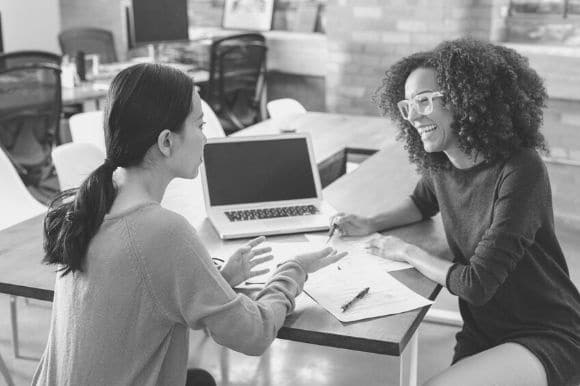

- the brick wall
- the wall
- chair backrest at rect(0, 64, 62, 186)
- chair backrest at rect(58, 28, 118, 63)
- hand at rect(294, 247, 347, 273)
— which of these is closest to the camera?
hand at rect(294, 247, 347, 273)

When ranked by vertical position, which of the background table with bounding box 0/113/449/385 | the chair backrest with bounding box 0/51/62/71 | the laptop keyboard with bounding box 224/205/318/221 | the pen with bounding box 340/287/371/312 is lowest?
the background table with bounding box 0/113/449/385

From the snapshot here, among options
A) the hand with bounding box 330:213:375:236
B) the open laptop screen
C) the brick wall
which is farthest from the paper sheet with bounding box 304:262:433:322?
the brick wall

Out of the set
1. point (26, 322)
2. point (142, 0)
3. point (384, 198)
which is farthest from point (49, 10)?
point (384, 198)

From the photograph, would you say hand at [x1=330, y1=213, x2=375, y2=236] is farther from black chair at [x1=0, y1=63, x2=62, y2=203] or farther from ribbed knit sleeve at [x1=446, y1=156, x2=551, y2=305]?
black chair at [x1=0, y1=63, x2=62, y2=203]

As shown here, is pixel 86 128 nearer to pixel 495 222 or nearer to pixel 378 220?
pixel 378 220

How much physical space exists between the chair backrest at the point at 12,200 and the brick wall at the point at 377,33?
8.55ft

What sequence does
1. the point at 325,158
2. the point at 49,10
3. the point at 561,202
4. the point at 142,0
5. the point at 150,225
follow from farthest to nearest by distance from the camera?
the point at 49,10, the point at 142,0, the point at 561,202, the point at 325,158, the point at 150,225

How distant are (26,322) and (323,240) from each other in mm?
1788

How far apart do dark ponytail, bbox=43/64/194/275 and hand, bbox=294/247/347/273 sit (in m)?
0.48

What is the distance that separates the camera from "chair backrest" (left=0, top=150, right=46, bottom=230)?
3.27 metres

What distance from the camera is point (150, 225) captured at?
1486 mm

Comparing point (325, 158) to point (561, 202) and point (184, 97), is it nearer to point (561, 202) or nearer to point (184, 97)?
point (184, 97)

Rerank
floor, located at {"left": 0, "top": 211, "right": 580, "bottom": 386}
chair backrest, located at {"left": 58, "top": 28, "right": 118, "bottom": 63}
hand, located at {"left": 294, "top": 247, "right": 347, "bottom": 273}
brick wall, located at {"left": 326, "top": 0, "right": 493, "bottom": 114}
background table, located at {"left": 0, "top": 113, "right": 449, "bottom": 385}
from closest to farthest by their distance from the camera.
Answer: background table, located at {"left": 0, "top": 113, "right": 449, "bottom": 385}
hand, located at {"left": 294, "top": 247, "right": 347, "bottom": 273}
floor, located at {"left": 0, "top": 211, "right": 580, "bottom": 386}
brick wall, located at {"left": 326, "top": 0, "right": 493, "bottom": 114}
chair backrest, located at {"left": 58, "top": 28, "right": 118, "bottom": 63}

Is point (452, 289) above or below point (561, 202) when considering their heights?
above
